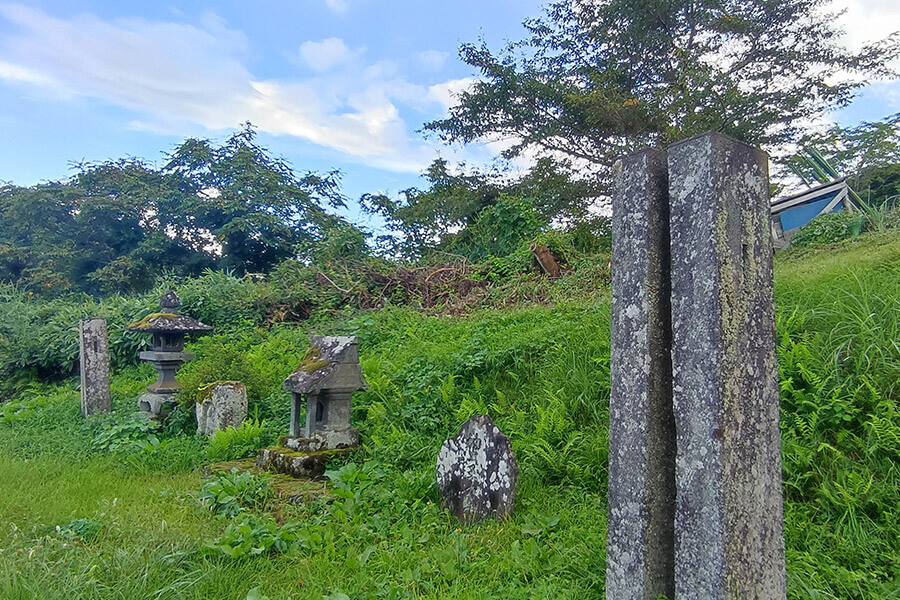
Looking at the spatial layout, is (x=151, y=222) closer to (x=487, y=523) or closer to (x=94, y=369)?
(x=94, y=369)

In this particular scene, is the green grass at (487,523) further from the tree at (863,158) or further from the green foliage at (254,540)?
the tree at (863,158)

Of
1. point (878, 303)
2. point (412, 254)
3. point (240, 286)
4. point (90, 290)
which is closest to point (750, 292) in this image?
point (878, 303)

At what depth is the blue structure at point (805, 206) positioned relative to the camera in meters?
12.1

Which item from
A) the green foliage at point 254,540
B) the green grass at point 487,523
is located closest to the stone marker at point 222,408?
the green grass at point 487,523

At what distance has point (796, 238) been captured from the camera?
10438 mm

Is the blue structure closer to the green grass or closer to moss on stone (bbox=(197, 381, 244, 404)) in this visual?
the green grass

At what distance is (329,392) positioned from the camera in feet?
16.6

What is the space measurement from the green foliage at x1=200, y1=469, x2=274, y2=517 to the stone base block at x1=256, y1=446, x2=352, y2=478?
32 cm

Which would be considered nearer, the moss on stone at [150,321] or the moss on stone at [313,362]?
the moss on stone at [313,362]

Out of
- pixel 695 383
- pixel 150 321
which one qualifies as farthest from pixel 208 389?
pixel 695 383

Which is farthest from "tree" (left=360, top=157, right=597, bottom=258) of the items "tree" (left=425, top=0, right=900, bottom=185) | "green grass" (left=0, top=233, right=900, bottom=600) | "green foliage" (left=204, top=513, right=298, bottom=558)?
"green foliage" (left=204, top=513, right=298, bottom=558)

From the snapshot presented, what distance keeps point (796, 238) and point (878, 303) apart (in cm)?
747

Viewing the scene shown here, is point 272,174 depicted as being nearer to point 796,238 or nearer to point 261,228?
point 261,228

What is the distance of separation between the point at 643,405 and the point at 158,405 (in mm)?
6661
